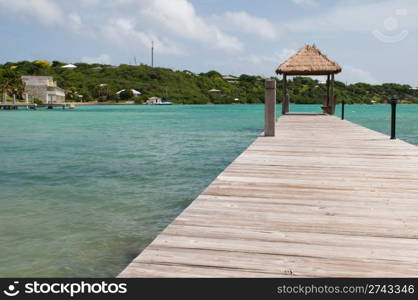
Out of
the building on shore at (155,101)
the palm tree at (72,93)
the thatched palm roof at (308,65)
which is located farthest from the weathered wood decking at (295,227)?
the building on shore at (155,101)

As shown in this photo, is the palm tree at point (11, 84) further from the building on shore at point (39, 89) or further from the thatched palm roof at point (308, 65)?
the thatched palm roof at point (308, 65)

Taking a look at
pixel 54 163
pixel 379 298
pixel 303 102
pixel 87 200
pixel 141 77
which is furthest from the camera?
pixel 141 77

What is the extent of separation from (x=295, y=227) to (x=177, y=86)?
486 feet

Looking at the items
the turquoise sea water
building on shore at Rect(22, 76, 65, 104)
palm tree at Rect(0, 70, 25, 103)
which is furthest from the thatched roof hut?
building on shore at Rect(22, 76, 65, 104)

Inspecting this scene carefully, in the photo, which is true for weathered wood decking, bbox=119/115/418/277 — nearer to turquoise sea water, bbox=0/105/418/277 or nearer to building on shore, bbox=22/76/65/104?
turquoise sea water, bbox=0/105/418/277

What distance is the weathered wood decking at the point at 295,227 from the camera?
238 cm

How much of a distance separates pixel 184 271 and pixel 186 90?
485 ft

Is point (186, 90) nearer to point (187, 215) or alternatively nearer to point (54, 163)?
point (54, 163)

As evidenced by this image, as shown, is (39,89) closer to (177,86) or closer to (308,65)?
(177,86)

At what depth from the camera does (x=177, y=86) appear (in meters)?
149

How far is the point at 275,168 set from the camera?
5613mm

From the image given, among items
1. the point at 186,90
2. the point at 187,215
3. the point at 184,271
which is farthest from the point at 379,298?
the point at 186,90

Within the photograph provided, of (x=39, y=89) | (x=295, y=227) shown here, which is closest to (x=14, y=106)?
(x=39, y=89)

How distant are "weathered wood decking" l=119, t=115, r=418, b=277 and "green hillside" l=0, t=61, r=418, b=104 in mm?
111498
